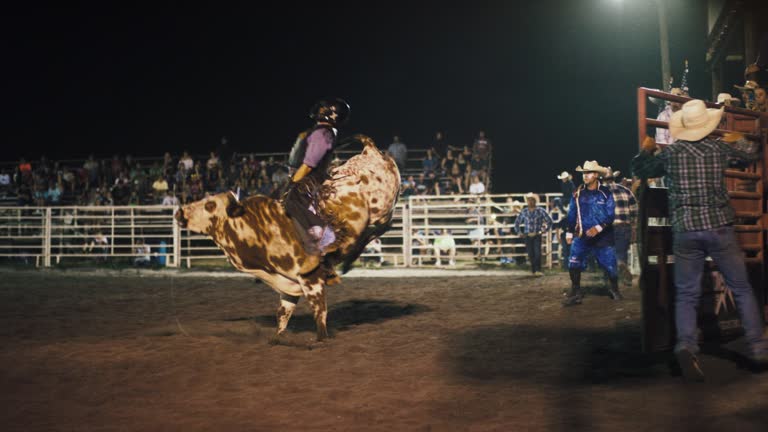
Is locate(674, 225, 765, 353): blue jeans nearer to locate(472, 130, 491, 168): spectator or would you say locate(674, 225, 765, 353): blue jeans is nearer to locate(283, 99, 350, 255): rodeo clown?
locate(283, 99, 350, 255): rodeo clown

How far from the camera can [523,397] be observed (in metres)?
4.57

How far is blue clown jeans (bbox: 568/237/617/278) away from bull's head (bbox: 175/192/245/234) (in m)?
4.72

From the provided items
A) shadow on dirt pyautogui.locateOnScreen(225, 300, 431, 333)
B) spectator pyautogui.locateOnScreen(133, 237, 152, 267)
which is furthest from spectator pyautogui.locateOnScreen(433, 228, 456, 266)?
spectator pyautogui.locateOnScreen(133, 237, 152, 267)

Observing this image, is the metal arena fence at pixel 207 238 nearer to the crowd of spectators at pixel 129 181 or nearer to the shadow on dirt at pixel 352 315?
the crowd of spectators at pixel 129 181

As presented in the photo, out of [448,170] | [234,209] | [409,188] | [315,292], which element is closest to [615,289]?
[315,292]

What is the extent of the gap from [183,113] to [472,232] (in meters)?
23.8

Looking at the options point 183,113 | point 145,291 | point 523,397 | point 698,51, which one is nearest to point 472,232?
point 145,291

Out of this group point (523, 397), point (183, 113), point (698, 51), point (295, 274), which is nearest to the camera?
point (523, 397)

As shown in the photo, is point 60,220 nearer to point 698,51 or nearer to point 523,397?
point 523,397

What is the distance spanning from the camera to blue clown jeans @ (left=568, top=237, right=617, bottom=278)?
9234mm

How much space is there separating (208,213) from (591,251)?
17.2 feet

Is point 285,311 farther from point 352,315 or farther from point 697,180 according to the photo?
point 697,180

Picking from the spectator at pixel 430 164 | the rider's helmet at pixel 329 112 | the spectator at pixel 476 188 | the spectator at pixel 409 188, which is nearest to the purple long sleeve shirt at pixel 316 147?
the rider's helmet at pixel 329 112

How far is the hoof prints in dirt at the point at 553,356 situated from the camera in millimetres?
5141
